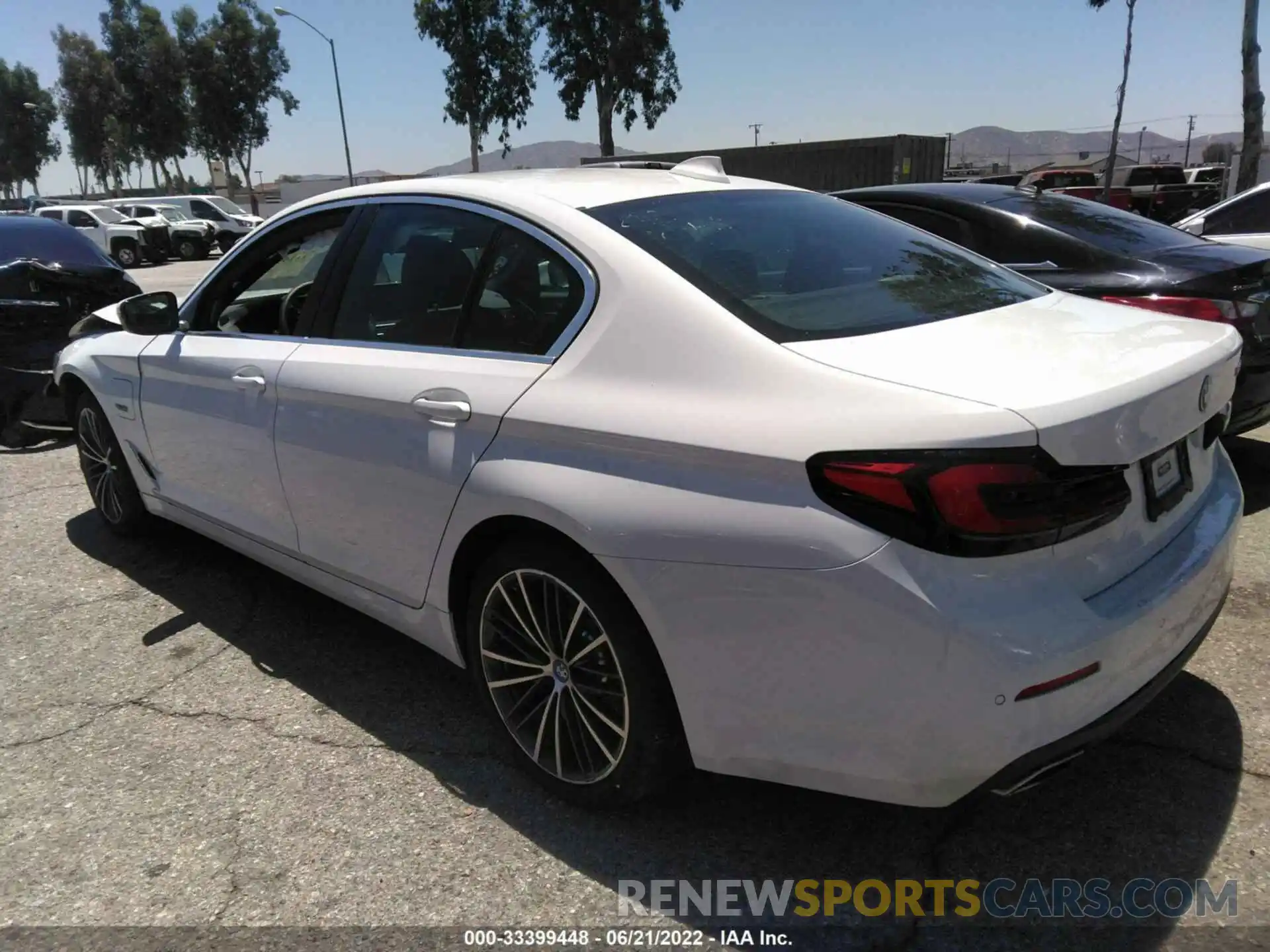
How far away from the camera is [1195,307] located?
13.6 ft

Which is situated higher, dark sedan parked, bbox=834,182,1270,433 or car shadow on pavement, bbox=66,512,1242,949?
dark sedan parked, bbox=834,182,1270,433

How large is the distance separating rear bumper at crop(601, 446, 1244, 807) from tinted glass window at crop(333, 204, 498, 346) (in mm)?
1124

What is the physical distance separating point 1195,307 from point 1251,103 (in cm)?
2251

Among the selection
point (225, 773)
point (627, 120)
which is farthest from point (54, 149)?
point (225, 773)

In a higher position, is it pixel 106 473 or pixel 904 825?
pixel 106 473

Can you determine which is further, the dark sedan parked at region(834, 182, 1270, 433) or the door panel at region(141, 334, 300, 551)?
the dark sedan parked at region(834, 182, 1270, 433)

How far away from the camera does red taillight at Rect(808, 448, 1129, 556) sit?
1.75 meters

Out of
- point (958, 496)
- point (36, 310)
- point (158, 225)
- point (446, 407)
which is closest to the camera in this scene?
point (958, 496)

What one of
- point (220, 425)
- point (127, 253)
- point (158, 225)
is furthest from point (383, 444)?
point (158, 225)

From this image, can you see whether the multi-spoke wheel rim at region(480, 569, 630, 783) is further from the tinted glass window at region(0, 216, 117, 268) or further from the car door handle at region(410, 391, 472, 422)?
the tinted glass window at region(0, 216, 117, 268)

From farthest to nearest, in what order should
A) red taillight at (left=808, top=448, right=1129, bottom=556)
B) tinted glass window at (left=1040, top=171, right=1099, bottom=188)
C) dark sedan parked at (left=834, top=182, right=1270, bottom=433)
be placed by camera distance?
tinted glass window at (left=1040, top=171, right=1099, bottom=188) < dark sedan parked at (left=834, top=182, right=1270, bottom=433) < red taillight at (left=808, top=448, right=1129, bottom=556)

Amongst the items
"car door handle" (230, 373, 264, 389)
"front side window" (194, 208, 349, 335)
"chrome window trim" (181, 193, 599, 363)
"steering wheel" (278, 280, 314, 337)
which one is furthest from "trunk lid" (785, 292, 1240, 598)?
"steering wheel" (278, 280, 314, 337)

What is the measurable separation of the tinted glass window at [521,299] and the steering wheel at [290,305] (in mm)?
1251

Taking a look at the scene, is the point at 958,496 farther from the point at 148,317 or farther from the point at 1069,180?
the point at 1069,180
